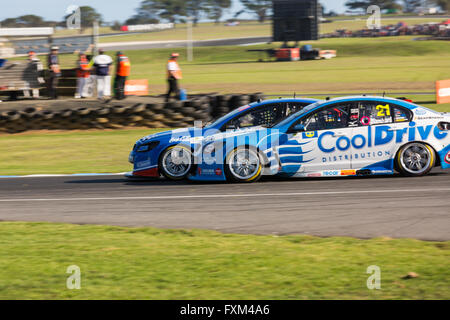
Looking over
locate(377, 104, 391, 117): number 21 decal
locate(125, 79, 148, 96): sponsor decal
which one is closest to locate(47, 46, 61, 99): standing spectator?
locate(125, 79, 148, 96): sponsor decal

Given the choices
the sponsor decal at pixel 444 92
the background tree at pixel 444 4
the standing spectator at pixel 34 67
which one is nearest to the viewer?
the standing spectator at pixel 34 67

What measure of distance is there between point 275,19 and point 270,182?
2245 inches

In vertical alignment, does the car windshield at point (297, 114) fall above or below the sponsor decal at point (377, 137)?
above

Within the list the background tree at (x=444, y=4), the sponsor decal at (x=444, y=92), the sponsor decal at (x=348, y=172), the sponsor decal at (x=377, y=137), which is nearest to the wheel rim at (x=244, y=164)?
the sponsor decal at (x=377, y=137)

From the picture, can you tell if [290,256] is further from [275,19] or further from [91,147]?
[275,19]

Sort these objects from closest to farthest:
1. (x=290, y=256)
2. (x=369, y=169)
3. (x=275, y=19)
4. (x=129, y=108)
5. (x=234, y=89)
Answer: (x=290, y=256)
(x=369, y=169)
(x=129, y=108)
(x=234, y=89)
(x=275, y=19)

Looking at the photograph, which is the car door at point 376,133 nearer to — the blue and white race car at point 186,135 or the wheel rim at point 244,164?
the blue and white race car at point 186,135

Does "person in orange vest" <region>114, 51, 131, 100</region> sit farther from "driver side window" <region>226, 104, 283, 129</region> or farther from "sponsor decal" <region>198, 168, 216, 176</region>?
"sponsor decal" <region>198, 168, 216, 176</region>

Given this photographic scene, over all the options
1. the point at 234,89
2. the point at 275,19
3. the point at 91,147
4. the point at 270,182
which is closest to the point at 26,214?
the point at 270,182

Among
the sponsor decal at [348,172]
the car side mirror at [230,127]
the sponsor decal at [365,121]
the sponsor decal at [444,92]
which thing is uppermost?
the sponsor decal at [444,92]

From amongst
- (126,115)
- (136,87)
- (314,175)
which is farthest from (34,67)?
(314,175)

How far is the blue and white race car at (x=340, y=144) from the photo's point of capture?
9.89 m

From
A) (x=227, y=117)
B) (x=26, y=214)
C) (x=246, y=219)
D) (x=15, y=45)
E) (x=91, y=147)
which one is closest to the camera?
(x=246, y=219)

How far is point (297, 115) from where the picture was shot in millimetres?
10195
